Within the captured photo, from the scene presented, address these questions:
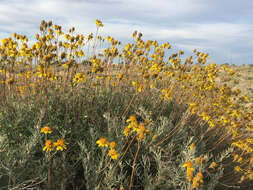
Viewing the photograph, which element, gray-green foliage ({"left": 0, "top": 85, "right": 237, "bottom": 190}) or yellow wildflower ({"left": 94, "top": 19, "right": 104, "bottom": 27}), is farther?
yellow wildflower ({"left": 94, "top": 19, "right": 104, "bottom": 27})

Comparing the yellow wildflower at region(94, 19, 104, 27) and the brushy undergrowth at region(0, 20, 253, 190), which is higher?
the yellow wildflower at region(94, 19, 104, 27)

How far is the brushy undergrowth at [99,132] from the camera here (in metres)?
2.07

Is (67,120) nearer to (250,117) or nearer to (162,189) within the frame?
(162,189)

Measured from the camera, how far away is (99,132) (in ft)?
9.84

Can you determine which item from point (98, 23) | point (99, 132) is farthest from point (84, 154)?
point (98, 23)

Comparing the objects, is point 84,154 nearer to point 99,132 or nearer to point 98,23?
point 99,132

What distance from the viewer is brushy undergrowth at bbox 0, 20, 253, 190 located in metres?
2.07

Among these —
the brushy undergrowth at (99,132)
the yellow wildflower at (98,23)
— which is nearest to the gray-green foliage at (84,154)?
the brushy undergrowth at (99,132)

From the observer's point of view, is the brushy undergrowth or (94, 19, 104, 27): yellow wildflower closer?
the brushy undergrowth

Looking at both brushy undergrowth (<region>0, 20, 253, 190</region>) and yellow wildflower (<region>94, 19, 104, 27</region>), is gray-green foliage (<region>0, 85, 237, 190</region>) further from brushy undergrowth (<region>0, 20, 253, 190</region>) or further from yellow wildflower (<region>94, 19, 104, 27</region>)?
yellow wildflower (<region>94, 19, 104, 27</region>)

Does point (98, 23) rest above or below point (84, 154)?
above

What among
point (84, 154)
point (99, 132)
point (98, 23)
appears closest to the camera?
point (84, 154)

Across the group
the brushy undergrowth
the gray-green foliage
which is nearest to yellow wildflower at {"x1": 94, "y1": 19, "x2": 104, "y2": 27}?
the brushy undergrowth

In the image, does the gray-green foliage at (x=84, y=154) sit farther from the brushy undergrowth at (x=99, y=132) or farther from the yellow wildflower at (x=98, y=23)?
the yellow wildflower at (x=98, y=23)
